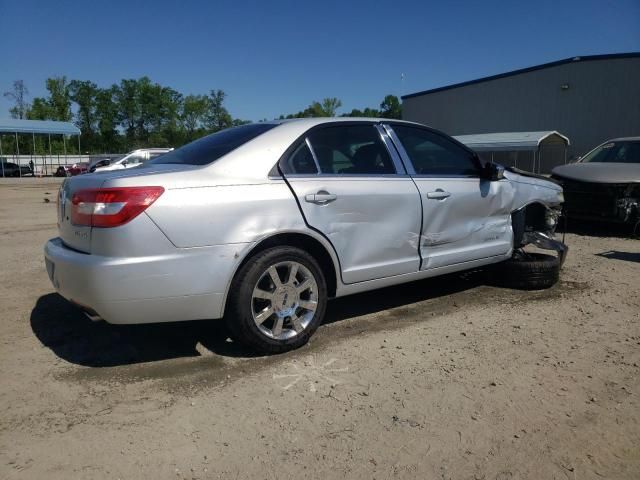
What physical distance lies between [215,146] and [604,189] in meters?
6.49

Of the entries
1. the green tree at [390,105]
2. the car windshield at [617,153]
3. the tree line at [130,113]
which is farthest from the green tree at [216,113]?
the car windshield at [617,153]

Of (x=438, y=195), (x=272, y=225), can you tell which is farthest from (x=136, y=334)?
(x=438, y=195)

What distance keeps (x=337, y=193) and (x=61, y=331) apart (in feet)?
7.85

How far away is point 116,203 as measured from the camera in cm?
300

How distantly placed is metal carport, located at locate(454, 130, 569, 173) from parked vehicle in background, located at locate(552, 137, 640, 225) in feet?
66.5

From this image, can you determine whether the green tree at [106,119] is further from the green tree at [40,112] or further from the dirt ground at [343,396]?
the dirt ground at [343,396]

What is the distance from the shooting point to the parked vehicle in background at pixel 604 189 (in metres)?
7.80

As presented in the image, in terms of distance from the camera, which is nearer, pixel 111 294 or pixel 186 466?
pixel 186 466

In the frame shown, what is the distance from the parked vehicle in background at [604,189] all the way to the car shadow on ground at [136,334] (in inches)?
176

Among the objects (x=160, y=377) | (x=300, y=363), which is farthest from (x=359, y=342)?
(x=160, y=377)

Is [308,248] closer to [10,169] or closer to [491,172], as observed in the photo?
[491,172]

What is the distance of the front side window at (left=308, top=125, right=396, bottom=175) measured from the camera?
385cm

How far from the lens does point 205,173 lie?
3.26 meters

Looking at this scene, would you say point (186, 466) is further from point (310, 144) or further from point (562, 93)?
point (562, 93)
